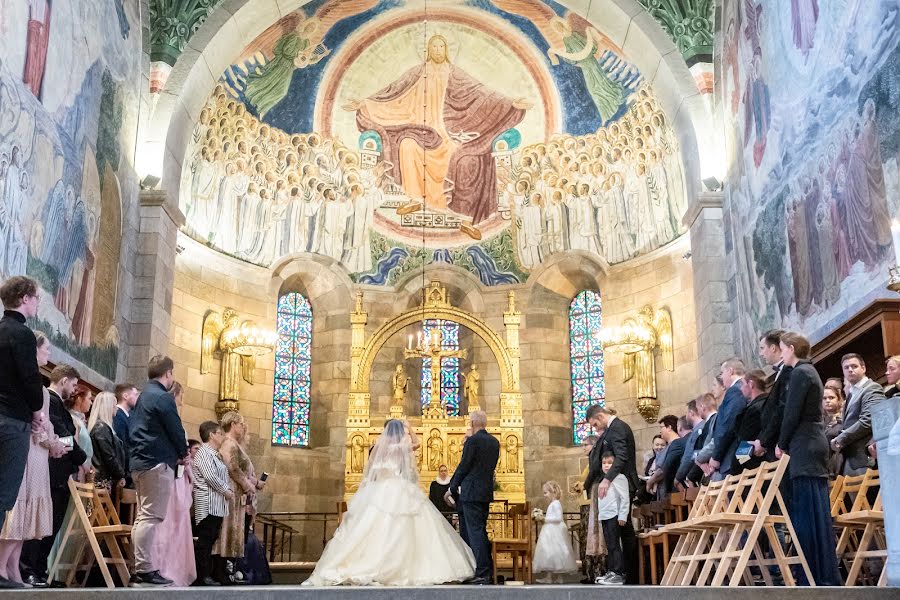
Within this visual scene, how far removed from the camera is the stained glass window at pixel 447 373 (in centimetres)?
1800

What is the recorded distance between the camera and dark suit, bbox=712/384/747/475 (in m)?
7.14

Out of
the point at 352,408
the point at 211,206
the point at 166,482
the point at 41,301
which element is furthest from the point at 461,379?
the point at 166,482

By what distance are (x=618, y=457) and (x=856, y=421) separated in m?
2.18

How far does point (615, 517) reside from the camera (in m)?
8.87

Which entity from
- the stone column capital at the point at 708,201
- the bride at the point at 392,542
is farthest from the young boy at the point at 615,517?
the stone column capital at the point at 708,201

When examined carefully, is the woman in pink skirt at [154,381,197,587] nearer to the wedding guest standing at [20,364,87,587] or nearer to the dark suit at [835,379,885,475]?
the wedding guest standing at [20,364,87,587]

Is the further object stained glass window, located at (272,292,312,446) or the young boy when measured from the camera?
stained glass window, located at (272,292,312,446)

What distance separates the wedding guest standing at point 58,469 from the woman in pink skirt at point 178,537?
2.46 ft

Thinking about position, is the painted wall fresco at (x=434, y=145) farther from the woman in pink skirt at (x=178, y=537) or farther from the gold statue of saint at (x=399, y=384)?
the woman in pink skirt at (x=178, y=537)

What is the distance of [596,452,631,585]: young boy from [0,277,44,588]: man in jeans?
4.95 metres

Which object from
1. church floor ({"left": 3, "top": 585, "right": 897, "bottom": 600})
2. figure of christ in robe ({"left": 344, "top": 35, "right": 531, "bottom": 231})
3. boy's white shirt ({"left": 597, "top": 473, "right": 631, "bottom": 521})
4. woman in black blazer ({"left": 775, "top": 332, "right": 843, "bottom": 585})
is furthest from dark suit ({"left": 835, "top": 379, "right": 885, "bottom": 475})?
figure of christ in robe ({"left": 344, "top": 35, "right": 531, "bottom": 231})

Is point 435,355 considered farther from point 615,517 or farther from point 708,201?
point 615,517

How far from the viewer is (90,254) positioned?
11.9 metres

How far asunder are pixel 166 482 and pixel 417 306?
1167cm
